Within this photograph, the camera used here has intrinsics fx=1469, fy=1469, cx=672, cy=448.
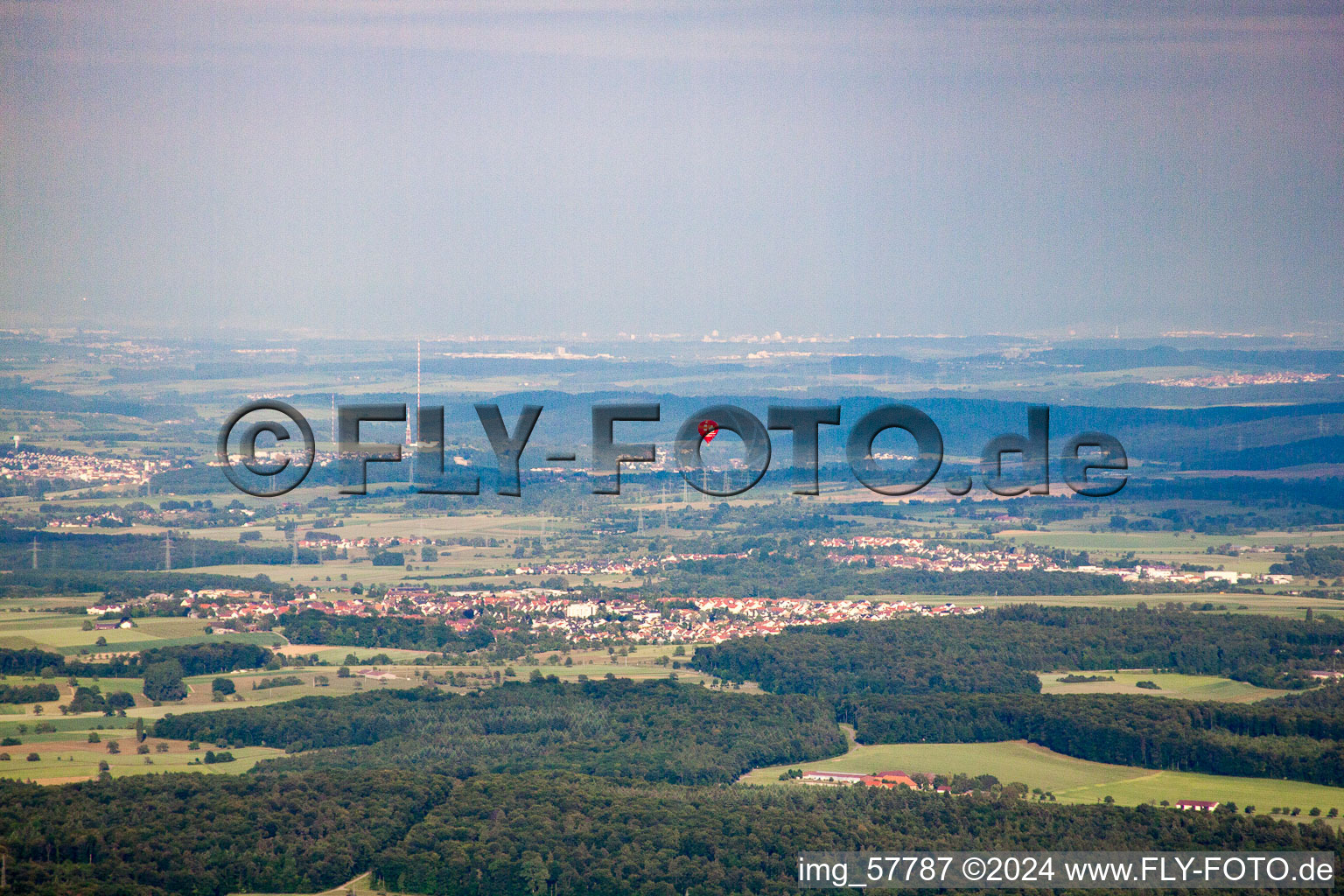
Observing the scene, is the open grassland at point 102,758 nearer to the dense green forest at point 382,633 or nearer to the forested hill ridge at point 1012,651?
the dense green forest at point 382,633

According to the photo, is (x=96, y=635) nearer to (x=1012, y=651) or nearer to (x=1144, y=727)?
(x=1012, y=651)

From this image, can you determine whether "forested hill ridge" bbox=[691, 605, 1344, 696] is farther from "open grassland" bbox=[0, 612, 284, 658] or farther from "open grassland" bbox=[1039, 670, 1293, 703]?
"open grassland" bbox=[0, 612, 284, 658]

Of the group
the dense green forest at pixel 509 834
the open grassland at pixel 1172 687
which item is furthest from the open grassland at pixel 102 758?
the open grassland at pixel 1172 687

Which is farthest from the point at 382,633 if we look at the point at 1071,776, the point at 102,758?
the point at 1071,776

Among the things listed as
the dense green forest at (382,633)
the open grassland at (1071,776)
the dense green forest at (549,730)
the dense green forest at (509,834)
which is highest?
the dense green forest at (382,633)

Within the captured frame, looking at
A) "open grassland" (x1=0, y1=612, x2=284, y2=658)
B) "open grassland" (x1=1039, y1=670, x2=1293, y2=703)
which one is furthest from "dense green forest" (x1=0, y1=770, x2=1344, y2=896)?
"open grassland" (x1=0, y1=612, x2=284, y2=658)
